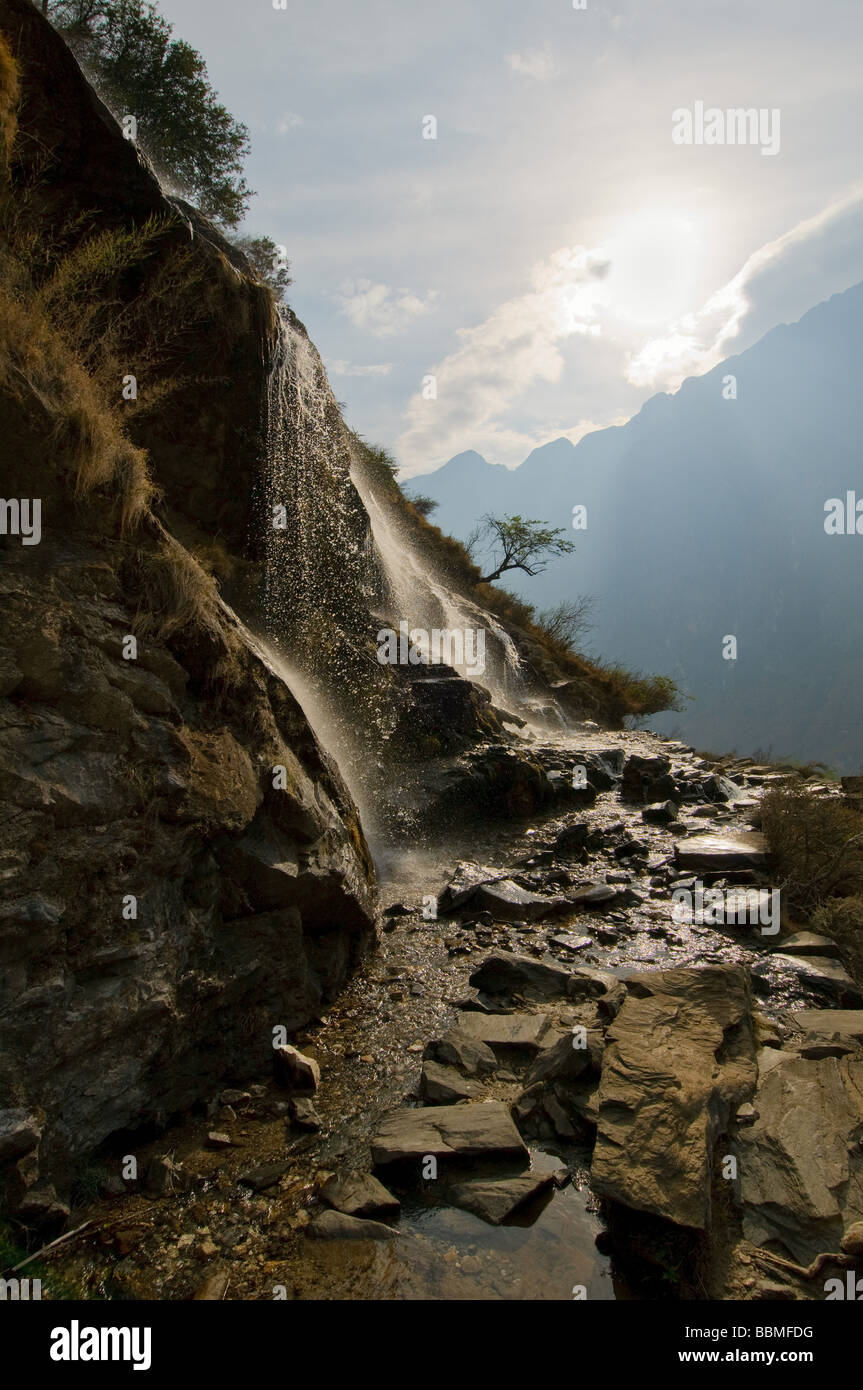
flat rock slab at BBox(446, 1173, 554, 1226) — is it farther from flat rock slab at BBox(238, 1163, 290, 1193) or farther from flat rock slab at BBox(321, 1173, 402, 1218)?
flat rock slab at BBox(238, 1163, 290, 1193)

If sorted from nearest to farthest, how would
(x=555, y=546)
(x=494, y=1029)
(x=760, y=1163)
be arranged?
(x=760, y=1163) → (x=494, y=1029) → (x=555, y=546)

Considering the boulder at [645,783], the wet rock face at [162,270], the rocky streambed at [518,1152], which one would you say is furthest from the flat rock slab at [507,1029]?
the boulder at [645,783]

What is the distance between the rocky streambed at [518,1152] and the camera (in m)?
3.06

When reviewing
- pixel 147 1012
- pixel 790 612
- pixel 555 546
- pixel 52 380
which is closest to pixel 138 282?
pixel 52 380

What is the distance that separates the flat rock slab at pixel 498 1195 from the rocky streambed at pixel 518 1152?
0.4 inches

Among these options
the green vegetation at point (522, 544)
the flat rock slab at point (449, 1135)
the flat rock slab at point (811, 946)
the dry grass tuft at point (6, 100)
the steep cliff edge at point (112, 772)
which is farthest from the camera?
the green vegetation at point (522, 544)

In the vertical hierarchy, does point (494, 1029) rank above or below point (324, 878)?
below

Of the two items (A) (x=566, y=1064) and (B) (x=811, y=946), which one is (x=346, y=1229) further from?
(B) (x=811, y=946)

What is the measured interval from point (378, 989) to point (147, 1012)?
253 centimetres

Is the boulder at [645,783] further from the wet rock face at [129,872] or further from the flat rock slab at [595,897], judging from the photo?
the wet rock face at [129,872]

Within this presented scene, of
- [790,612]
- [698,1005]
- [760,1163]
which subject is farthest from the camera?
[790,612]

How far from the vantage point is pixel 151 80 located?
839 inches

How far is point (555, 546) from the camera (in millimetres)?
30281

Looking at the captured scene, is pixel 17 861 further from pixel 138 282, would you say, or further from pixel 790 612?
pixel 790 612
